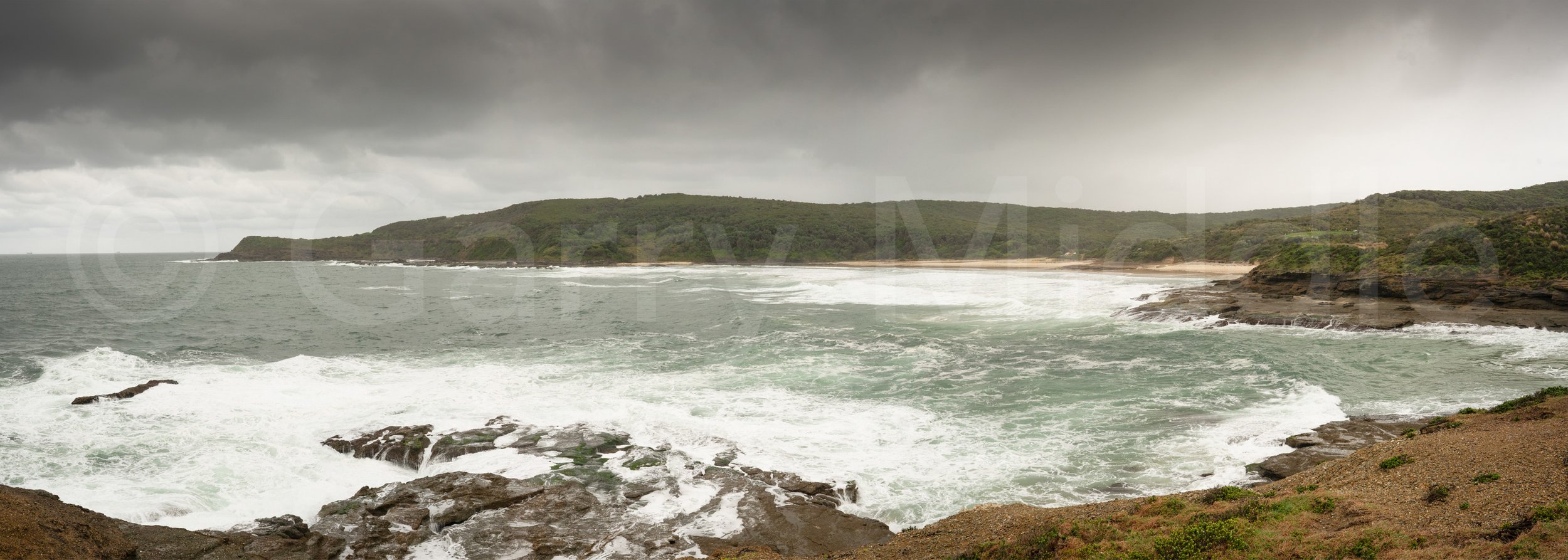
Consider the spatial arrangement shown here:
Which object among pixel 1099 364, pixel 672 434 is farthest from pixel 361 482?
pixel 1099 364

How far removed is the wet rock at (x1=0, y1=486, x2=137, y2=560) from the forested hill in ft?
270

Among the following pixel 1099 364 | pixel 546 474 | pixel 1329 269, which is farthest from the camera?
pixel 1329 269

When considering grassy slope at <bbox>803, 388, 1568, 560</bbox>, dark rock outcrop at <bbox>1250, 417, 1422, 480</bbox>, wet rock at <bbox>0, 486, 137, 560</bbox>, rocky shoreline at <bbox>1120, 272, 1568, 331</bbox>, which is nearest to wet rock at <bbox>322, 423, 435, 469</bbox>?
wet rock at <bbox>0, 486, 137, 560</bbox>

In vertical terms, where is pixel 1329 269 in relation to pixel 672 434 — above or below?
above

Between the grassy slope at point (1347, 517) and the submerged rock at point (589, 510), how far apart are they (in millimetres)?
1187

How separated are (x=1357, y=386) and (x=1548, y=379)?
3798 mm

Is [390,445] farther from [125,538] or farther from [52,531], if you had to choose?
[52,531]

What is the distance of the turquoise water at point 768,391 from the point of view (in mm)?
10062

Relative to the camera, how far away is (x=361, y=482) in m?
10.3

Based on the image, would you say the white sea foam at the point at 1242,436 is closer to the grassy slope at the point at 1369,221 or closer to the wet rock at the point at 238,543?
the wet rock at the point at 238,543

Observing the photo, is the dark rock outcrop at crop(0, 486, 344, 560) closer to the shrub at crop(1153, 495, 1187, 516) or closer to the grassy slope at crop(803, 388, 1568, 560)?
the grassy slope at crop(803, 388, 1568, 560)

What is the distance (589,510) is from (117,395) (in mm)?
13113

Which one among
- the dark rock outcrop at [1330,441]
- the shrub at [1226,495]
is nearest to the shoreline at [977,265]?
the dark rock outcrop at [1330,441]

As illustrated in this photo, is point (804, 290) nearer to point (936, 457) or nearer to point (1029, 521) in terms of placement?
point (936, 457)
